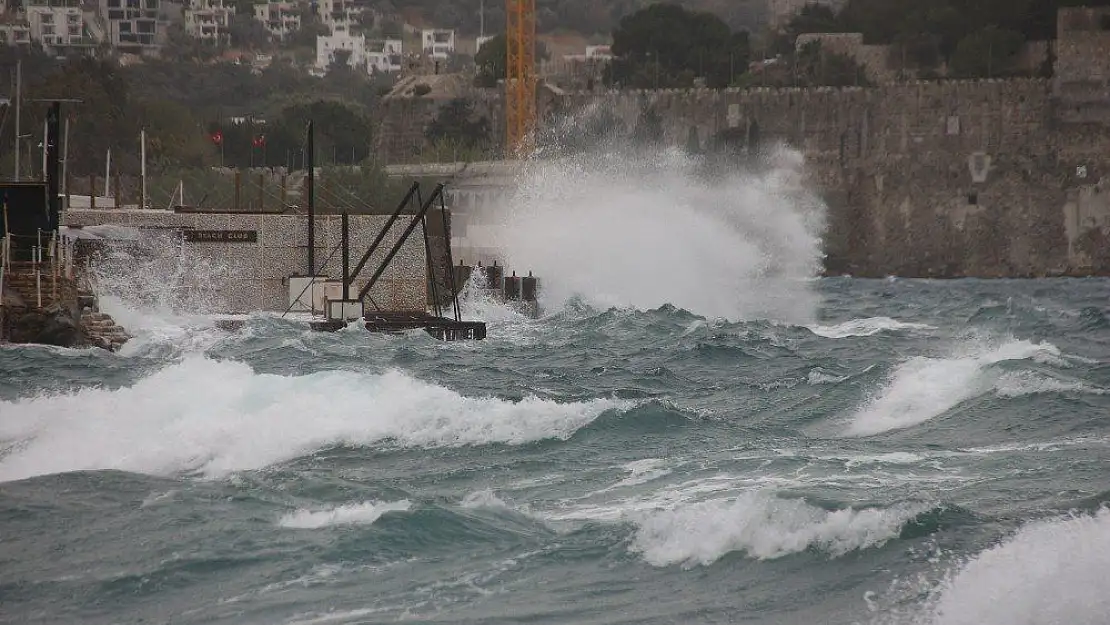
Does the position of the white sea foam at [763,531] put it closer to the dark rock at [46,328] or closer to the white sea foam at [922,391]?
the white sea foam at [922,391]

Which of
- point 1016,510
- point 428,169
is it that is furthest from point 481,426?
point 428,169

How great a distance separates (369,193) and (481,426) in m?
57.4

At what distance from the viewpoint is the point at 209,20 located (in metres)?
124

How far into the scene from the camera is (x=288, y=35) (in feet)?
497

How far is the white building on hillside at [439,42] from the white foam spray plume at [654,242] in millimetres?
78390

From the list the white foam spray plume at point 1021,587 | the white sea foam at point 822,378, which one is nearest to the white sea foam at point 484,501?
the white foam spray plume at point 1021,587

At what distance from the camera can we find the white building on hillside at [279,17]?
148650mm

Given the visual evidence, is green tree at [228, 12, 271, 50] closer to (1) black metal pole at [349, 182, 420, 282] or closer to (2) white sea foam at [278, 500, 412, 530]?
(1) black metal pole at [349, 182, 420, 282]

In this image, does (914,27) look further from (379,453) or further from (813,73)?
(379,453)

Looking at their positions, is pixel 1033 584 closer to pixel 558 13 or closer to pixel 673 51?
pixel 673 51

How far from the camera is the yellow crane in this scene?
98.9 m

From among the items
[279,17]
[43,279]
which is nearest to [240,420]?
[43,279]

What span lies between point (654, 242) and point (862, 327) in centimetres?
1613

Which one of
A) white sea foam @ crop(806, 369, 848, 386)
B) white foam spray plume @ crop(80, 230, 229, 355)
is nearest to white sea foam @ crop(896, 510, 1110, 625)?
white sea foam @ crop(806, 369, 848, 386)
